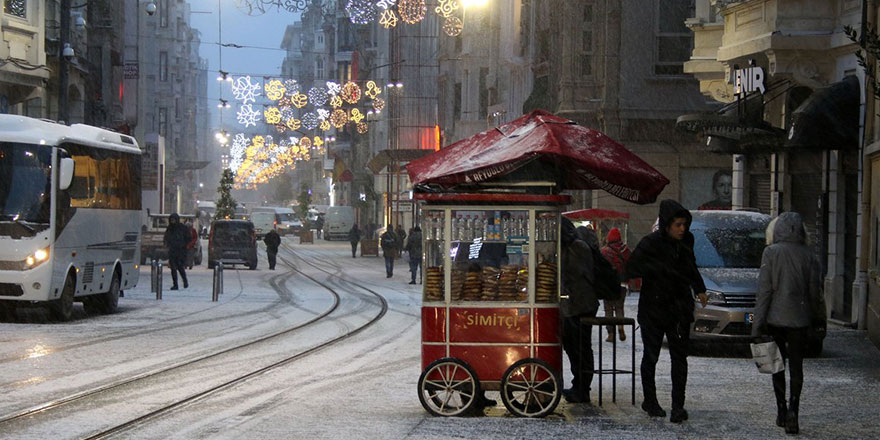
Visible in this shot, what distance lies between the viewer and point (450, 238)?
12.0 metres

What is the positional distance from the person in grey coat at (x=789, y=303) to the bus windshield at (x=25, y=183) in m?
14.2

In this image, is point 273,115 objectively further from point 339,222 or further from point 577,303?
point 577,303

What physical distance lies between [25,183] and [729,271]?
1108 cm

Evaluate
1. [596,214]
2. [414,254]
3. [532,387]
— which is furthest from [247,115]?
[532,387]

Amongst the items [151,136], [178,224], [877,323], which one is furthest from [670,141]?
[151,136]

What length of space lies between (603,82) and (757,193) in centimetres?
1115

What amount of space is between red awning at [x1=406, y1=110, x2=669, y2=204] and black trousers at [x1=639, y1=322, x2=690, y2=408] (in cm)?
125

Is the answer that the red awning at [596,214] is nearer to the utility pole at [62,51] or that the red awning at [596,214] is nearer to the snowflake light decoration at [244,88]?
the utility pole at [62,51]

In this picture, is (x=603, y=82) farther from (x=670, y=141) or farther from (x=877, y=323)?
(x=877, y=323)

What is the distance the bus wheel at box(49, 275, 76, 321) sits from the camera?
913 inches

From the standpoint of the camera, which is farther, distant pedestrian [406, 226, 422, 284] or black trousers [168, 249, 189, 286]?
distant pedestrian [406, 226, 422, 284]

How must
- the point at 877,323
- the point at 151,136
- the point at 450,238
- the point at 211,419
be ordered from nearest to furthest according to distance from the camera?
the point at 211,419
the point at 450,238
the point at 877,323
the point at 151,136

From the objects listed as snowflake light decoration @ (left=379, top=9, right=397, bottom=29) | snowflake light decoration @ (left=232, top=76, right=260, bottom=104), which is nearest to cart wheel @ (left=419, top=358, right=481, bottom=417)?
snowflake light decoration @ (left=379, top=9, right=397, bottom=29)

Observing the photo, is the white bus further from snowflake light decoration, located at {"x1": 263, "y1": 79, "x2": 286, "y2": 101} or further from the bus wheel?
snowflake light decoration, located at {"x1": 263, "y1": 79, "x2": 286, "y2": 101}
